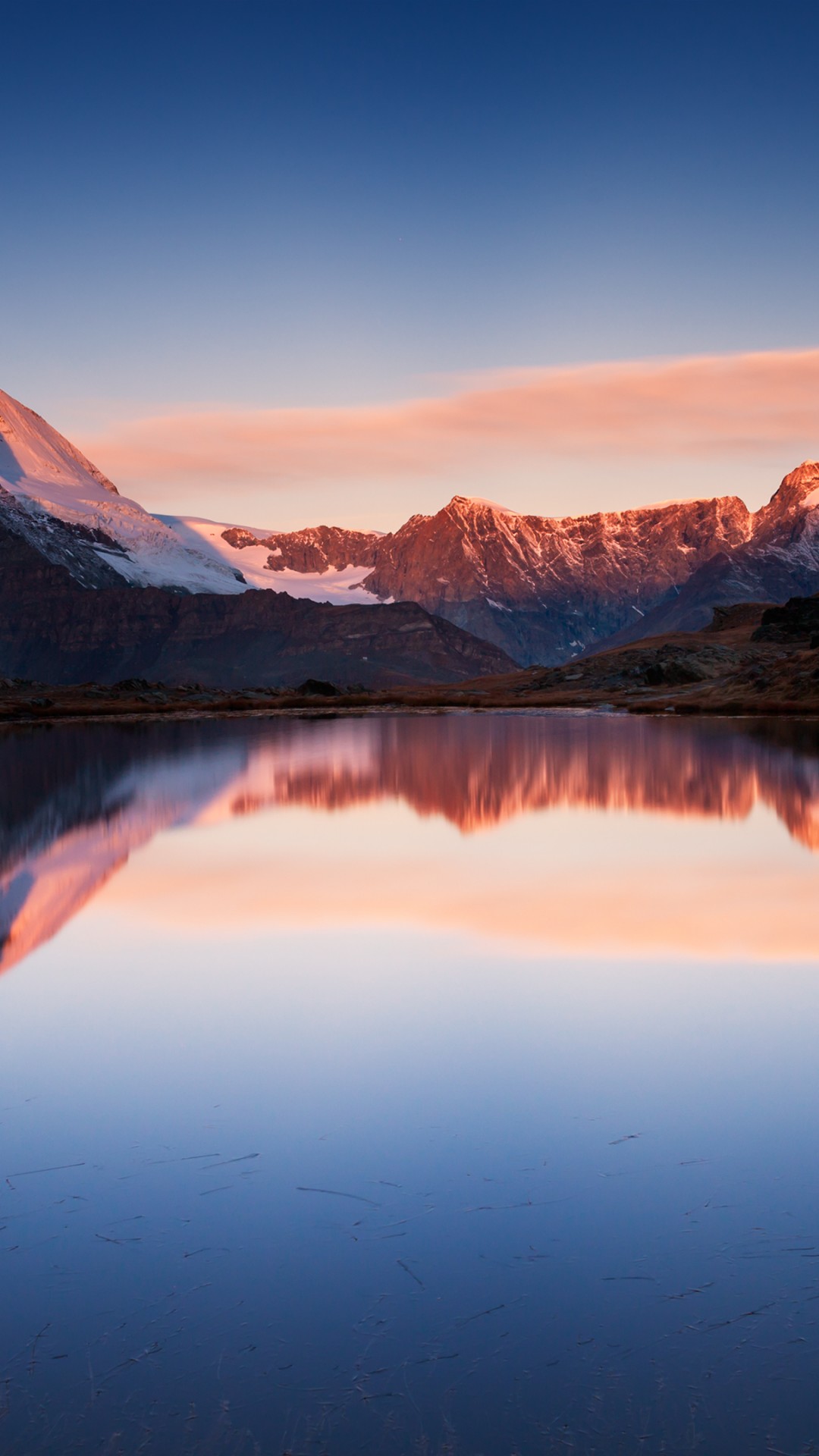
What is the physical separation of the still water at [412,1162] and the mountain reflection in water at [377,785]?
14.4 inches

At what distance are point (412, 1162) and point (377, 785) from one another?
2974cm

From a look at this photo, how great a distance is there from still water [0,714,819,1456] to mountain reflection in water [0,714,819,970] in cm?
37

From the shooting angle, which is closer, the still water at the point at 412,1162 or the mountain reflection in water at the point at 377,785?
the still water at the point at 412,1162

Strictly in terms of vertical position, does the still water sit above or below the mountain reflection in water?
above

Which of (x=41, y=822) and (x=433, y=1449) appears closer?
(x=433, y=1449)

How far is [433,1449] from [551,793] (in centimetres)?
2961

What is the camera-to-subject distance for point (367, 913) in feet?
57.5

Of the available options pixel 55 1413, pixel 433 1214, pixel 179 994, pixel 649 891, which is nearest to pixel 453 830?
pixel 649 891

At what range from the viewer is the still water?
602 centimetres

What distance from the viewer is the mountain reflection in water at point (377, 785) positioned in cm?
1920

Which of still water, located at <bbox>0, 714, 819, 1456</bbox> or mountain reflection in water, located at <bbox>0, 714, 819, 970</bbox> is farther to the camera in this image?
mountain reflection in water, located at <bbox>0, 714, 819, 970</bbox>

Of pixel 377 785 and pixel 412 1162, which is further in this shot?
pixel 377 785

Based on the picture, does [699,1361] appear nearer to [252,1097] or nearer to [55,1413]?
[55,1413]

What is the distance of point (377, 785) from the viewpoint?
38.2m
